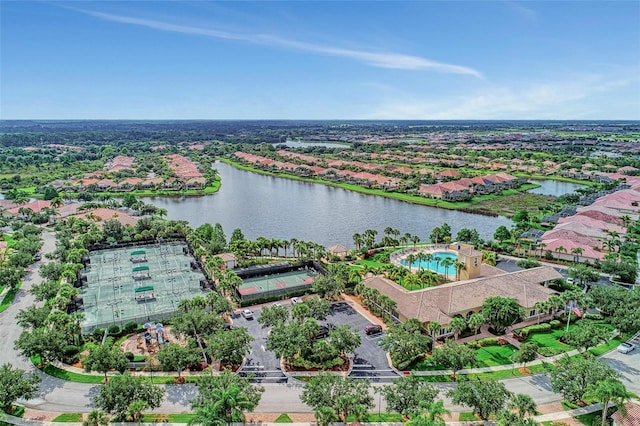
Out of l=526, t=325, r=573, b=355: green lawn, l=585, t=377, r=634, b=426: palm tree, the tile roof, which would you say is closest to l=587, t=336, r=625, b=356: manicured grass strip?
l=526, t=325, r=573, b=355: green lawn

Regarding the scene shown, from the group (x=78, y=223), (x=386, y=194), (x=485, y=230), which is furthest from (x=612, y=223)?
(x=78, y=223)

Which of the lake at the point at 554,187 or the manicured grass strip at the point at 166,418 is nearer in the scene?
the manicured grass strip at the point at 166,418

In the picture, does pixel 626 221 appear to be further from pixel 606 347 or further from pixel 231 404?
pixel 231 404

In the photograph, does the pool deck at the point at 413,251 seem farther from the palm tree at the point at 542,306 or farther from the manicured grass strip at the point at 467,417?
the manicured grass strip at the point at 467,417

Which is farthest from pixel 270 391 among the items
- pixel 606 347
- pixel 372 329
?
pixel 606 347

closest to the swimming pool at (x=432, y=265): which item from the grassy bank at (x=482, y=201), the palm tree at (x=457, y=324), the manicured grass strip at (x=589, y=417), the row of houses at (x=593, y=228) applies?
the row of houses at (x=593, y=228)

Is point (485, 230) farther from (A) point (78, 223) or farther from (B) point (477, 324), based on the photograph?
(A) point (78, 223)
